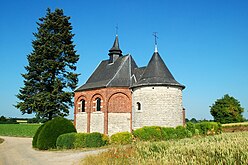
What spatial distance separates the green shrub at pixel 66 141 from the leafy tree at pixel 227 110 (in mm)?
37875

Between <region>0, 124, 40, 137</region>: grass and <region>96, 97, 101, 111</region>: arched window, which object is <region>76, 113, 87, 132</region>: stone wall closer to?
<region>96, 97, 101, 111</region>: arched window

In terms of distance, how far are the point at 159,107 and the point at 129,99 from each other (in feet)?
11.1

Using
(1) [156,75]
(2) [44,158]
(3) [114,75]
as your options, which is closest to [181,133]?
(1) [156,75]

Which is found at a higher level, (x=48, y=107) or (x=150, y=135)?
(x=48, y=107)

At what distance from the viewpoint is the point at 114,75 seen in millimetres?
23906

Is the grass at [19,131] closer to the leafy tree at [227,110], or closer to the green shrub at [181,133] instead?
the green shrub at [181,133]

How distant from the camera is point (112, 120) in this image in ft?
73.6

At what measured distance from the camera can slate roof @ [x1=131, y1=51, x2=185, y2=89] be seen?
70.0 feet

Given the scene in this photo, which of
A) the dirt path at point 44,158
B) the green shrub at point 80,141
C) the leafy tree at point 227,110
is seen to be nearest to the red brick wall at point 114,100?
the green shrub at point 80,141

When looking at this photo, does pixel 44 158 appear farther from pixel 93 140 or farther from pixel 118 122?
pixel 118 122

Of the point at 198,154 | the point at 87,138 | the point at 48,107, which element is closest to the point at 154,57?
the point at 87,138

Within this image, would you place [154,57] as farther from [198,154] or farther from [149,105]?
[198,154]

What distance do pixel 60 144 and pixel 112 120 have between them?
7.50 m

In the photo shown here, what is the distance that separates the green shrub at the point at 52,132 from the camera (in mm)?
15988
